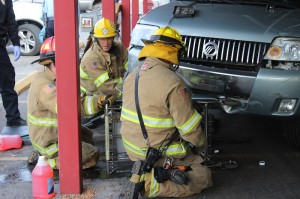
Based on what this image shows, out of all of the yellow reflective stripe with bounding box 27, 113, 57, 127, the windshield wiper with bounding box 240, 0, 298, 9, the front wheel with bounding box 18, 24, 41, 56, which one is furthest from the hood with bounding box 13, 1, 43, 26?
the yellow reflective stripe with bounding box 27, 113, 57, 127

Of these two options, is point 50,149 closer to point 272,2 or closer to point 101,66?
point 101,66

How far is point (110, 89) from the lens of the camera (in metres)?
5.39

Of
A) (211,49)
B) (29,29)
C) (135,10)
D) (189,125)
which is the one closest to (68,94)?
(189,125)

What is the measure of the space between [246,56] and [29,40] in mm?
8552

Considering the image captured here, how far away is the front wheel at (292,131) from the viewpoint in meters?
4.71

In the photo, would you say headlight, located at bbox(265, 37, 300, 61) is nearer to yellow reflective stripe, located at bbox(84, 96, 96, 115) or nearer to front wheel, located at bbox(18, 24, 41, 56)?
yellow reflective stripe, located at bbox(84, 96, 96, 115)

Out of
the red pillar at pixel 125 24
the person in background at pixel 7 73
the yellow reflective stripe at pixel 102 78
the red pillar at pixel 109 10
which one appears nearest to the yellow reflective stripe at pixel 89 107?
the yellow reflective stripe at pixel 102 78

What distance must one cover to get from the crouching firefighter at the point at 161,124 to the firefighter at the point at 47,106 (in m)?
0.58

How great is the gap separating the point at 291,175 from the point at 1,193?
8.73ft

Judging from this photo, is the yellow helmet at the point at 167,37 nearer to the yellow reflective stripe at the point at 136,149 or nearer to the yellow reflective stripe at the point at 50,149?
the yellow reflective stripe at the point at 136,149

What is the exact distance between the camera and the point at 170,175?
12.1 feet

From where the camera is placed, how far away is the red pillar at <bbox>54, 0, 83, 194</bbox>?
141 inches

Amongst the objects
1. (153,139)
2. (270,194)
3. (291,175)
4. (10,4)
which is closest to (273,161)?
(291,175)

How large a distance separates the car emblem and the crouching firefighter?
2.41 ft
